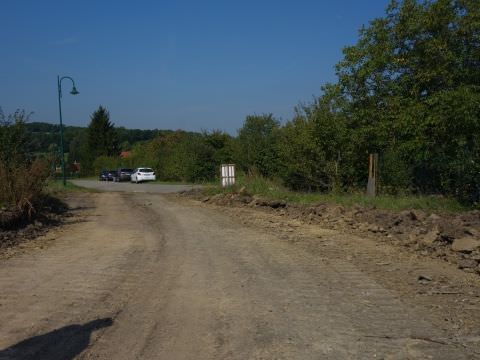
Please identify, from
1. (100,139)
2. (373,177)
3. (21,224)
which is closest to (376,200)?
(373,177)

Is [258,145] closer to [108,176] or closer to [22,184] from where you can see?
[22,184]

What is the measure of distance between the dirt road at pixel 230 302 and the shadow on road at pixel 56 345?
17 millimetres

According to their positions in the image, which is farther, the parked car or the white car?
the parked car

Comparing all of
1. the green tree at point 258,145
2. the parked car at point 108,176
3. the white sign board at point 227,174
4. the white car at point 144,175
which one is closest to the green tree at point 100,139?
the parked car at point 108,176

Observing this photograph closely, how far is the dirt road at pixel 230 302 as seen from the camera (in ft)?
15.0

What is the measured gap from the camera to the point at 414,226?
11.0m

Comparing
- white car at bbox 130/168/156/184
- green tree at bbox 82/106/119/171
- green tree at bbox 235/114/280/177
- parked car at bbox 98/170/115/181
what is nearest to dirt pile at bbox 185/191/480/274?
green tree at bbox 235/114/280/177

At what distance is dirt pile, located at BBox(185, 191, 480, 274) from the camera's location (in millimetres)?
8641

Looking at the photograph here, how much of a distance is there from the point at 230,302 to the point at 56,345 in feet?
6.86

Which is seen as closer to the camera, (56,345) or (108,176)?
(56,345)

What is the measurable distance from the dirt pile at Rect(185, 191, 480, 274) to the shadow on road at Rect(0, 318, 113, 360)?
18.5ft

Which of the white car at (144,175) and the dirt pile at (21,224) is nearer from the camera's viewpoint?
the dirt pile at (21,224)

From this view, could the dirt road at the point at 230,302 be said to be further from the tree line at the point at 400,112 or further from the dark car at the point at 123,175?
the dark car at the point at 123,175

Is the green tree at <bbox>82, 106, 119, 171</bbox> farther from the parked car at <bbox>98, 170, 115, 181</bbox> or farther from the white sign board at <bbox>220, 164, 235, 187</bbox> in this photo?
the white sign board at <bbox>220, 164, 235, 187</bbox>
